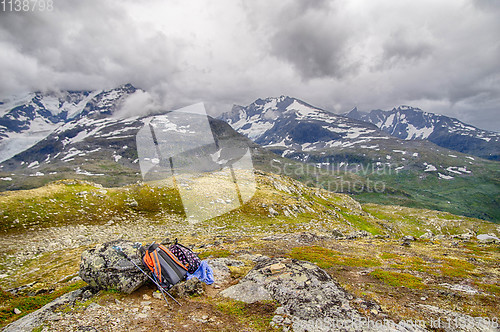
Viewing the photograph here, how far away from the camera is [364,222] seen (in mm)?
75812

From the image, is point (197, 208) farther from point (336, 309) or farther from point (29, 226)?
point (336, 309)

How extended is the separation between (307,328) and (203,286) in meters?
6.70

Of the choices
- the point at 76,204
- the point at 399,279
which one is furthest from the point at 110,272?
the point at 76,204

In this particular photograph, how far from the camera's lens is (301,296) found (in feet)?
38.8

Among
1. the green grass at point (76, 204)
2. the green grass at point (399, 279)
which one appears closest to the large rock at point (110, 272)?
the green grass at point (399, 279)

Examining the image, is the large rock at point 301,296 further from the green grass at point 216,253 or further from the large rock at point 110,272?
the green grass at point 216,253

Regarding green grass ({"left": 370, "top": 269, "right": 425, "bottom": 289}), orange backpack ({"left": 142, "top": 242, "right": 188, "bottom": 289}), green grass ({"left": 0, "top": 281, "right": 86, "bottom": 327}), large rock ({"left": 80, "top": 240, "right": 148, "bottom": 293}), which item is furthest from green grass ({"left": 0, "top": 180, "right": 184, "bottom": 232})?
green grass ({"left": 370, "top": 269, "right": 425, "bottom": 289})

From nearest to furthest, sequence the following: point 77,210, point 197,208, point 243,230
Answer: point 77,210 < point 243,230 < point 197,208

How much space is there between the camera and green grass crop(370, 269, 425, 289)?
14.9 meters

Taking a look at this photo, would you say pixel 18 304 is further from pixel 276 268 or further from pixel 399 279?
pixel 399 279

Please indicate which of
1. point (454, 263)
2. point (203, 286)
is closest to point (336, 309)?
point (203, 286)

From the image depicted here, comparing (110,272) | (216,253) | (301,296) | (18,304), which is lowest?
(216,253)

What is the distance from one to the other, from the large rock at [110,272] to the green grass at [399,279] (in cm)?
1618

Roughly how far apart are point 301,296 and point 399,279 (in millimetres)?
9208
